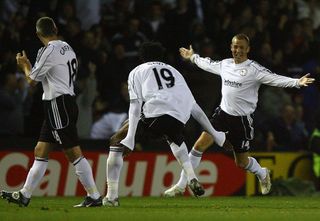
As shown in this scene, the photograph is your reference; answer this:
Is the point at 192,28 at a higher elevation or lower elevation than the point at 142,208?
higher

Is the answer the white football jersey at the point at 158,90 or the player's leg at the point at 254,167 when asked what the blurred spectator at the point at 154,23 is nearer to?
the player's leg at the point at 254,167

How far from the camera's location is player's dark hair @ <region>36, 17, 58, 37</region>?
1197 centimetres

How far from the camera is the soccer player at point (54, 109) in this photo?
11883 millimetres

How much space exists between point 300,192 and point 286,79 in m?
4.02

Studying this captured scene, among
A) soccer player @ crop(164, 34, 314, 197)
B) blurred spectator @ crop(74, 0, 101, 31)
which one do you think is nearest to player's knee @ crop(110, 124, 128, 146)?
soccer player @ crop(164, 34, 314, 197)

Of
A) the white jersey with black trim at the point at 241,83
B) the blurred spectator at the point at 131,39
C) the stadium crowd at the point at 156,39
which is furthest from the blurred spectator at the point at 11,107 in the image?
the white jersey with black trim at the point at 241,83

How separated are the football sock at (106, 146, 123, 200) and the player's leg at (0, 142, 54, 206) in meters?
0.78

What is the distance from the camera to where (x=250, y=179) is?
58.1ft

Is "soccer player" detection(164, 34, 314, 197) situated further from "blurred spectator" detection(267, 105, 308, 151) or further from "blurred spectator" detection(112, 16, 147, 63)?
"blurred spectator" detection(112, 16, 147, 63)

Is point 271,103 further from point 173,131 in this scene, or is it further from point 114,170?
point 114,170

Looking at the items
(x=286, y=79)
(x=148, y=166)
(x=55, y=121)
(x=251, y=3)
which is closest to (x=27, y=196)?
(x=55, y=121)

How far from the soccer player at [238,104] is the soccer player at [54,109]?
2608mm

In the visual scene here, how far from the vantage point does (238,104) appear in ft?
47.0

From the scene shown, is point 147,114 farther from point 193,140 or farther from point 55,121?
point 193,140
